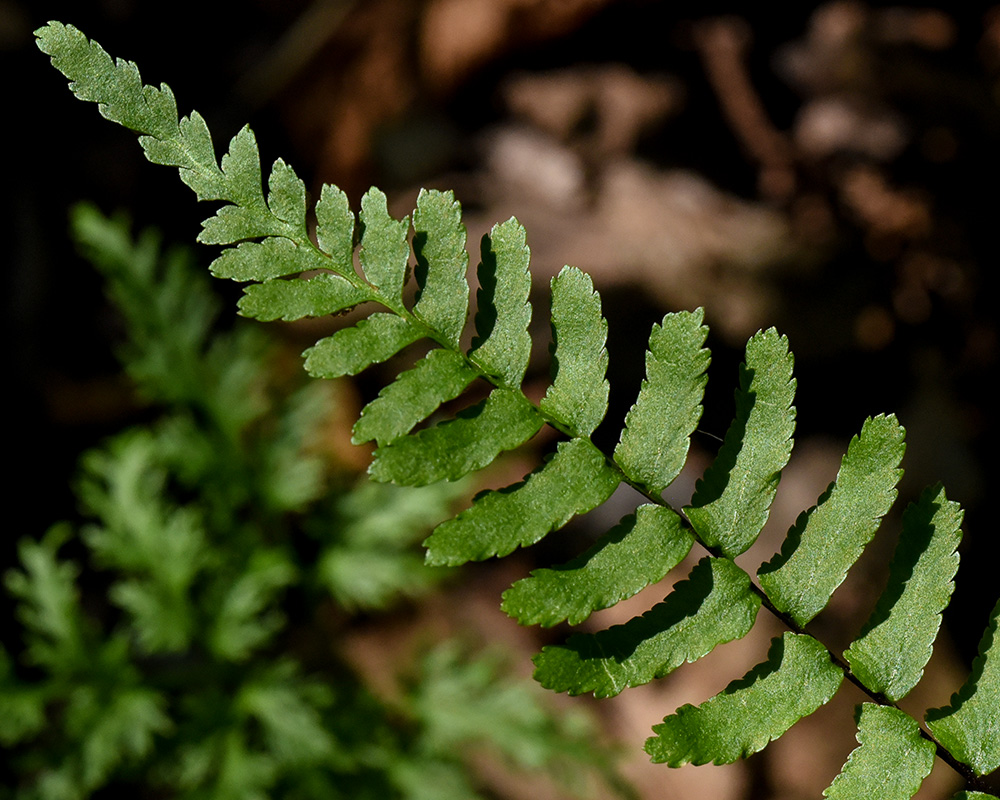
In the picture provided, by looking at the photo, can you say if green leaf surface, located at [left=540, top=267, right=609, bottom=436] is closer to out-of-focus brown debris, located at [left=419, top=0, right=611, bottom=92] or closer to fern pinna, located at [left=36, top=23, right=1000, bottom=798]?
fern pinna, located at [left=36, top=23, right=1000, bottom=798]

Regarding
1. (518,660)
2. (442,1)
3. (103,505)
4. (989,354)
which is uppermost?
(442,1)

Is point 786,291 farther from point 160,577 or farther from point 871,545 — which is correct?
point 160,577

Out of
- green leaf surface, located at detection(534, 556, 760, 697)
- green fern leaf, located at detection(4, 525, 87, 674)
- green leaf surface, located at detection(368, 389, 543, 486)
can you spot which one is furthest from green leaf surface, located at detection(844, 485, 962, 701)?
green fern leaf, located at detection(4, 525, 87, 674)

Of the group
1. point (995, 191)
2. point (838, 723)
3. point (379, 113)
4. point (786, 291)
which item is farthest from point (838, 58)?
point (838, 723)

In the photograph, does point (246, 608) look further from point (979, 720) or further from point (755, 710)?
point (979, 720)

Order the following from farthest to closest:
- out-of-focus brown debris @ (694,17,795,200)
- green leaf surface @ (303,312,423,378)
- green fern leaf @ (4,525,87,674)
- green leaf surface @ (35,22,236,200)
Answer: out-of-focus brown debris @ (694,17,795,200) < green fern leaf @ (4,525,87,674) < green leaf surface @ (303,312,423,378) < green leaf surface @ (35,22,236,200)

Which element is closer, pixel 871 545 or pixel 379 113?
pixel 871 545
